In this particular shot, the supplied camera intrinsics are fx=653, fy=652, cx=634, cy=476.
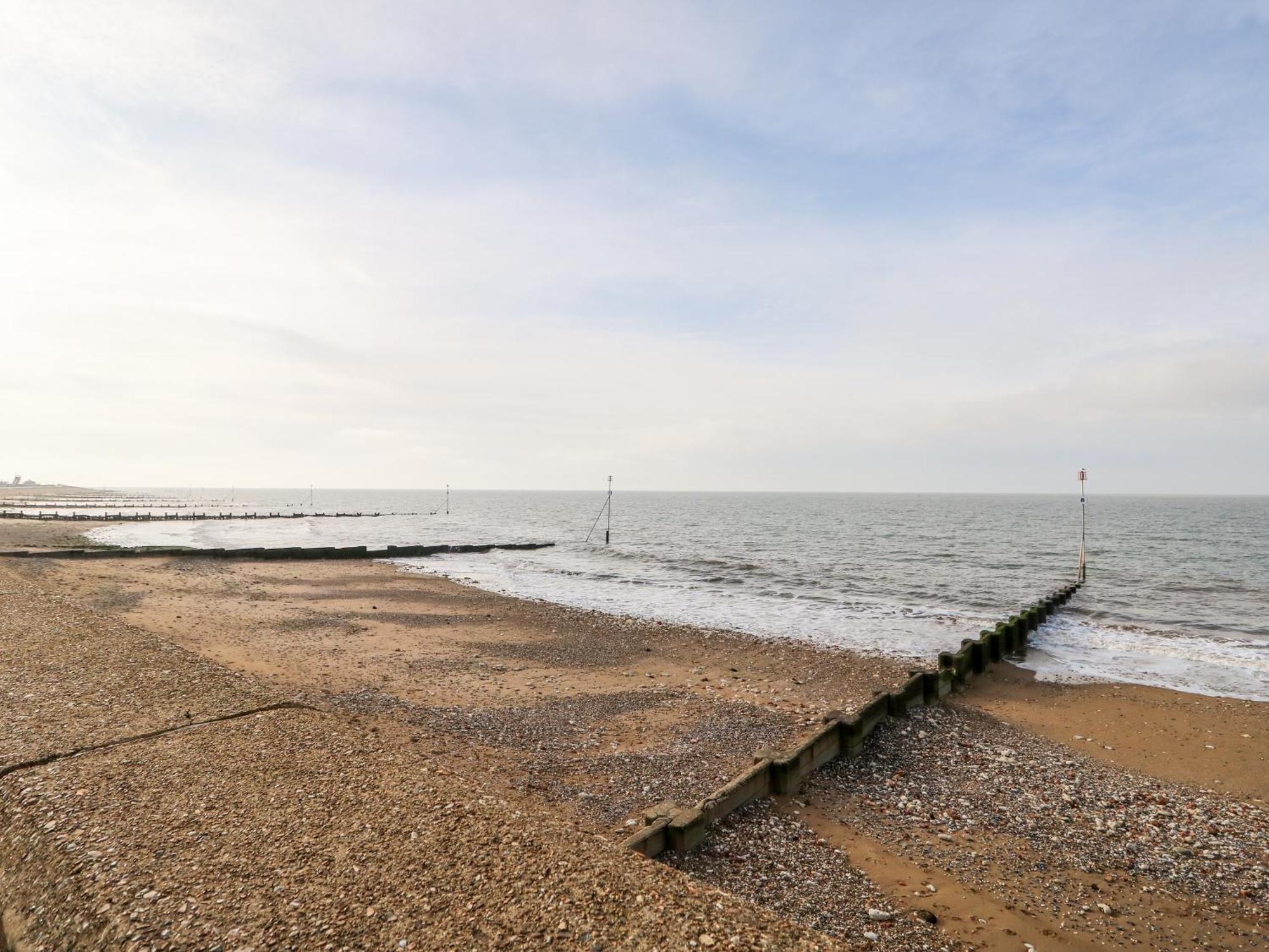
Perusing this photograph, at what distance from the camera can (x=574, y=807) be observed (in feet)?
28.2

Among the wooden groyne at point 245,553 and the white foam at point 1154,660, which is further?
the wooden groyne at point 245,553

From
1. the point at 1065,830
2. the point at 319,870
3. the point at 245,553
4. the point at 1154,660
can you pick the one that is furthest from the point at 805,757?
the point at 245,553

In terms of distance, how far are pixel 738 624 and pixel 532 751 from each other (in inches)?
547

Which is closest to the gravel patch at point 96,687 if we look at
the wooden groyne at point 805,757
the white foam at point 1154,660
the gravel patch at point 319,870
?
the gravel patch at point 319,870

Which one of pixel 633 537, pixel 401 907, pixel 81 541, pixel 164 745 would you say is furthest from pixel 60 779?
pixel 633 537

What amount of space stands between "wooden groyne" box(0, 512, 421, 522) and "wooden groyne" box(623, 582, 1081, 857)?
89.2m

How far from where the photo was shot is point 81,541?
4697cm

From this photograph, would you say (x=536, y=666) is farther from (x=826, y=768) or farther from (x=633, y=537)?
(x=633, y=537)

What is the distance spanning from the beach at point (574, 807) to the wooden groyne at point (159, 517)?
2913 inches

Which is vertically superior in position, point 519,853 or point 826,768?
point 519,853

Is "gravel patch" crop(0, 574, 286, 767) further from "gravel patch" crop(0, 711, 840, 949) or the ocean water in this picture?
the ocean water

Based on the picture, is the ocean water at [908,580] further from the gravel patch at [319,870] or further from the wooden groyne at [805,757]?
the gravel patch at [319,870]

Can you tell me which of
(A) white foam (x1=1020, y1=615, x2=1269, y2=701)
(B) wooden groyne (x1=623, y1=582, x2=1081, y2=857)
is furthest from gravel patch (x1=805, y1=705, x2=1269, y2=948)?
(A) white foam (x1=1020, y1=615, x2=1269, y2=701)

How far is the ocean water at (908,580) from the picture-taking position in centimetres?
2083
